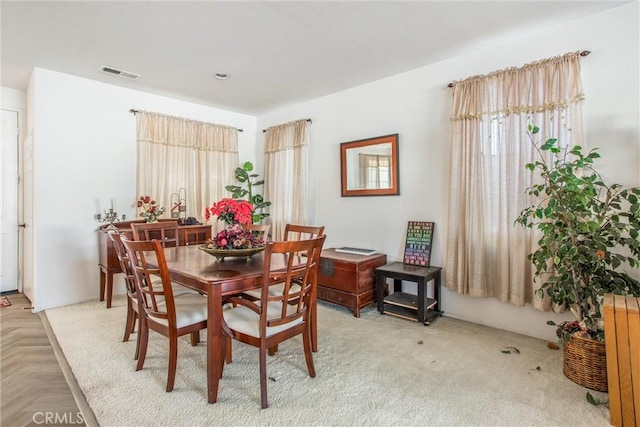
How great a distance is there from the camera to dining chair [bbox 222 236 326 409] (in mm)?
1819

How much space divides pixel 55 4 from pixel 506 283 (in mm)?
4119

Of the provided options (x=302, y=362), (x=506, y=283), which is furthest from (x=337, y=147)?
(x=302, y=362)

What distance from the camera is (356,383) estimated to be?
6.84 feet

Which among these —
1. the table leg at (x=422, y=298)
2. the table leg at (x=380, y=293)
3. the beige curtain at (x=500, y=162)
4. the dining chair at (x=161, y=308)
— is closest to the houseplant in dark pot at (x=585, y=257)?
the beige curtain at (x=500, y=162)

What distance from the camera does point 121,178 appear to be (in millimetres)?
4031

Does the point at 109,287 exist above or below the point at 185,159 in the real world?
below

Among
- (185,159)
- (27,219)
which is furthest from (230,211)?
(27,219)

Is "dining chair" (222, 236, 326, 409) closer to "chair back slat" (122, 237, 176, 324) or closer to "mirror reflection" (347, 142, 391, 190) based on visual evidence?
"chair back slat" (122, 237, 176, 324)

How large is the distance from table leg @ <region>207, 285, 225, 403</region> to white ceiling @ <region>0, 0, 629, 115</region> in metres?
2.04

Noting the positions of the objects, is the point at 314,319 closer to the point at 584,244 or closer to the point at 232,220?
the point at 232,220

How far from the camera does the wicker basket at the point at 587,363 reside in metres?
1.98

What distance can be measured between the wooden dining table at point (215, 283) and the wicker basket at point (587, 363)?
1.70 meters

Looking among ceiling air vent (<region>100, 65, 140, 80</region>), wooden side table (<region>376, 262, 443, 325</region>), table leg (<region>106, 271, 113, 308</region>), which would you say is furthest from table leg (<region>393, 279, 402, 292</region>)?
ceiling air vent (<region>100, 65, 140, 80</region>)

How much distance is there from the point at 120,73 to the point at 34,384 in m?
3.04
